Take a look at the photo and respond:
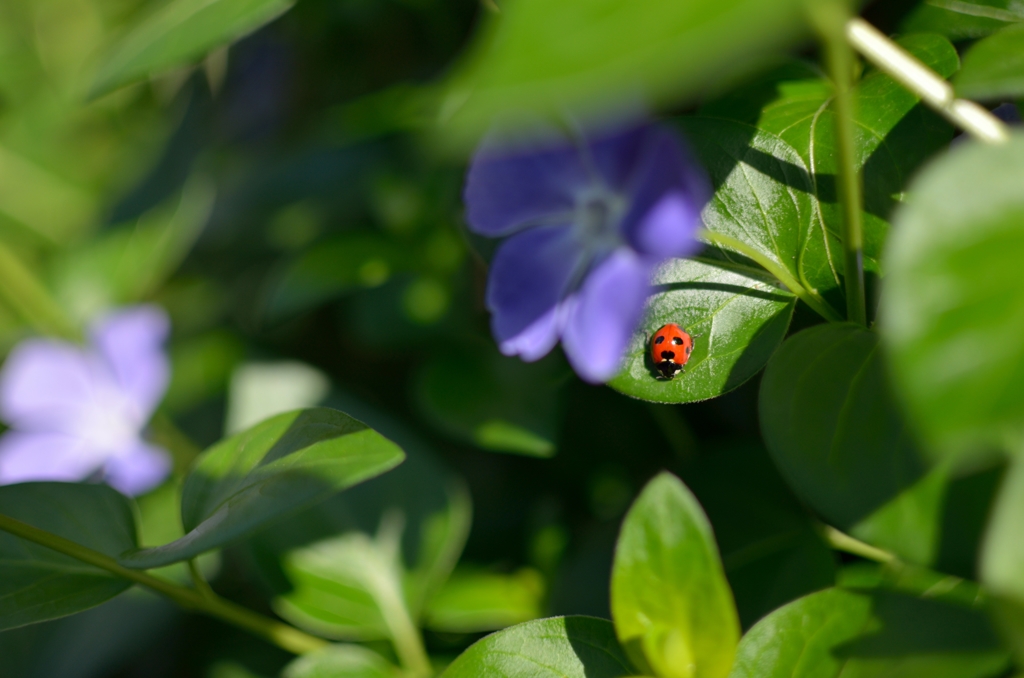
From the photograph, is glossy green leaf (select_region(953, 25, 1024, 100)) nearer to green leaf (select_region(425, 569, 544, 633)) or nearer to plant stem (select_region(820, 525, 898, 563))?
plant stem (select_region(820, 525, 898, 563))

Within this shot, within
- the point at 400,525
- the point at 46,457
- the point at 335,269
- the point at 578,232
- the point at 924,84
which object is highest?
the point at 924,84

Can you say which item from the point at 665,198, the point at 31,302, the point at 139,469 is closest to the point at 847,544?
the point at 665,198

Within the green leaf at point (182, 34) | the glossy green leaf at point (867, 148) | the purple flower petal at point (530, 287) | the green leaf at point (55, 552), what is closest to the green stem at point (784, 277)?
the glossy green leaf at point (867, 148)

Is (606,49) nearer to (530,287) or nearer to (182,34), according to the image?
(530,287)

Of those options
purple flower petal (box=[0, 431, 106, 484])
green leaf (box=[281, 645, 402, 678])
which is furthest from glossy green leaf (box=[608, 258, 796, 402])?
purple flower petal (box=[0, 431, 106, 484])

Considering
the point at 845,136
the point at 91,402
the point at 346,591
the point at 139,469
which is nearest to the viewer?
the point at 845,136

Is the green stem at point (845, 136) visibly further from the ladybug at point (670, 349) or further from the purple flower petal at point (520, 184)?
the purple flower petal at point (520, 184)
